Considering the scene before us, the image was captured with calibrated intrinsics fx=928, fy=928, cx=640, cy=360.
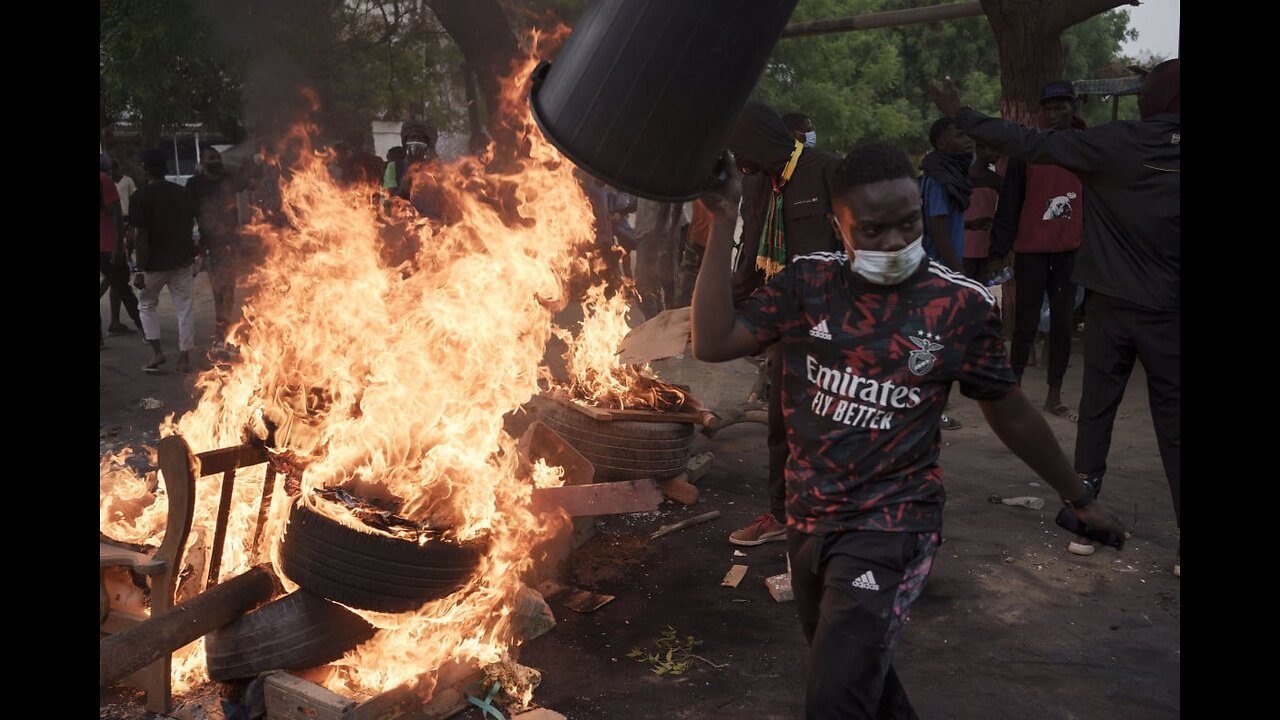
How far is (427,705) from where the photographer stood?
389cm

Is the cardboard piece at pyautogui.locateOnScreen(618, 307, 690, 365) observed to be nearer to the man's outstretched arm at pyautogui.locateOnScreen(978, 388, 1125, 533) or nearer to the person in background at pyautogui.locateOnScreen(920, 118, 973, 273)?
the person in background at pyautogui.locateOnScreen(920, 118, 973, 273)

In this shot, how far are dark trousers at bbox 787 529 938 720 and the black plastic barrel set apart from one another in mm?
1209

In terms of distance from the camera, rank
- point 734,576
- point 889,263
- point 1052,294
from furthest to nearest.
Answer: point 1052,294
point 734,576
point 889,263

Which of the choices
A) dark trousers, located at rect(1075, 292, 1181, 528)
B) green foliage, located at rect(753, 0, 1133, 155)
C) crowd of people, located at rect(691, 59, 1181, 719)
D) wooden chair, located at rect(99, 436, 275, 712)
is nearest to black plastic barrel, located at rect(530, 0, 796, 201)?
crowd of people, located at rect(691, 59, 1181, 719)

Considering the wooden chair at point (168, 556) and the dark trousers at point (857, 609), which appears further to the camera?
the wooden chair at point (168, 556)

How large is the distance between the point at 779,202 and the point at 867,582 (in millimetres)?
2881

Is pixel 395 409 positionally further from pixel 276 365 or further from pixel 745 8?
pixel 745 8

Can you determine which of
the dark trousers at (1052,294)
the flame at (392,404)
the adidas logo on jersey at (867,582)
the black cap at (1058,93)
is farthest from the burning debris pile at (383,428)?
the black cap at (1058,93)

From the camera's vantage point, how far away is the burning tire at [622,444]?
20.4ft

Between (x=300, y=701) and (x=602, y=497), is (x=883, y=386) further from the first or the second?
(x=300, y=701)

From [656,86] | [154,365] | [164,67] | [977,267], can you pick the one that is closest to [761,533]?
[656,86]

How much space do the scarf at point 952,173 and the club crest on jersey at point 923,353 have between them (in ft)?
16.0

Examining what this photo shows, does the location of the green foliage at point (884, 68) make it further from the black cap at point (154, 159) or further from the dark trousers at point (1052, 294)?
the black cap at point (154, 159)

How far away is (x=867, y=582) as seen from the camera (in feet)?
9.01
